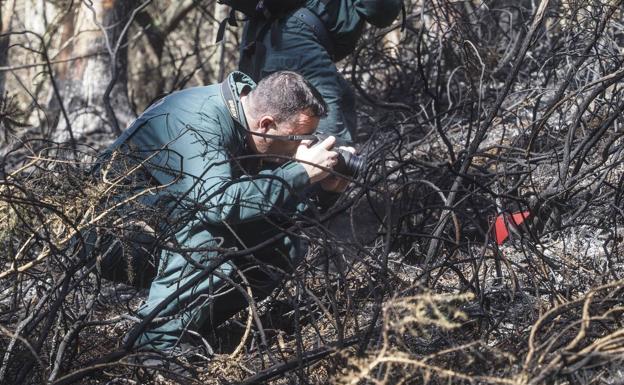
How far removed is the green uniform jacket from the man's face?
0.31 ft

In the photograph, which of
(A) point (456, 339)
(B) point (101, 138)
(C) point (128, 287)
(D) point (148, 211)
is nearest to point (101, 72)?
(B) point (101, 138)

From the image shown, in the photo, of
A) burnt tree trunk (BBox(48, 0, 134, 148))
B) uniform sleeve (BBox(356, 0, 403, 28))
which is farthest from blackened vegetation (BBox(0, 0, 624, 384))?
burnt tree trunk (BBox(48, 0, 134, 148))

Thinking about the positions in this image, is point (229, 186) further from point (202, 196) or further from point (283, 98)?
point (283, 98)

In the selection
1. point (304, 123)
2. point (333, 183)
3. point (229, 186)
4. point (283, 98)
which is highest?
point (283, 98)

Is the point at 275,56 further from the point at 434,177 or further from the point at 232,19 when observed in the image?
the point at 434,177

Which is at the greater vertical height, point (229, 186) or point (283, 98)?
point (283, 98)

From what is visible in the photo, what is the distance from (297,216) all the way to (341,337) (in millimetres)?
606

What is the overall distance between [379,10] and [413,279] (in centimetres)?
165

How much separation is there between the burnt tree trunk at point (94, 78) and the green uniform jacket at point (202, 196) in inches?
119

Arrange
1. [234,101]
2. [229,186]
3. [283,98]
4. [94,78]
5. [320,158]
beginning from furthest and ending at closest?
[94,78] → [234,101] → [283,98] → [320,158] → [229,186]

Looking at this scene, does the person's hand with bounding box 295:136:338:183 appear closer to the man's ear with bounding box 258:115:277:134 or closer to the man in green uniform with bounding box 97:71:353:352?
the man in green uniform with bounding box 97:71:353:352

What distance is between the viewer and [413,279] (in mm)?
3482

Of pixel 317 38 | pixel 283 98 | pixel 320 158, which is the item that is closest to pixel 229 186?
pixel 320 158

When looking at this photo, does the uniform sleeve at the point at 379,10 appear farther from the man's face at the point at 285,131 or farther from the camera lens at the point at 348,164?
the camera lens at the point at 348,164
